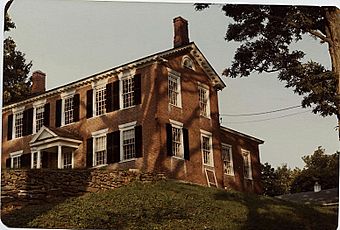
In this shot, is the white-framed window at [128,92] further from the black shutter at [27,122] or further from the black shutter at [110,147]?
the black shutter at [27,122]

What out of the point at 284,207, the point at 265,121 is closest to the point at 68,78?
the point at 265,121

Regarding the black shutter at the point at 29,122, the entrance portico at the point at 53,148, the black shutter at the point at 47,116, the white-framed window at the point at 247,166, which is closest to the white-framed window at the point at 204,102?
the white-framed window at the point at 247,166

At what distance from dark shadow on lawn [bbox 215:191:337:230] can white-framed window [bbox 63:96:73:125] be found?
Answer: 3.60ft

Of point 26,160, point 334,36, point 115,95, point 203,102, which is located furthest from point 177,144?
point 334,36

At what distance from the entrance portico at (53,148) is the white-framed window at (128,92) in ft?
1.33

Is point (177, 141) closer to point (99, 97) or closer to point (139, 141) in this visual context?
point (139, 141)

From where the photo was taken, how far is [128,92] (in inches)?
189

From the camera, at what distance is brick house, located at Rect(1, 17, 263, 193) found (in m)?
4.68

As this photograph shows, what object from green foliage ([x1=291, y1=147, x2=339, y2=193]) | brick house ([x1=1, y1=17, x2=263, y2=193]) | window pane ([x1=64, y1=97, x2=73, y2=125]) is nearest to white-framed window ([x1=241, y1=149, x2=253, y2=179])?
brick house ([x1=1, y1=17, x2=263, y2=193])

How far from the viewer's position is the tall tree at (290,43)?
4680mm

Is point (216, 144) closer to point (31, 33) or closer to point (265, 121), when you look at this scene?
point (265, 121)

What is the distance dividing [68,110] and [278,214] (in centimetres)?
154

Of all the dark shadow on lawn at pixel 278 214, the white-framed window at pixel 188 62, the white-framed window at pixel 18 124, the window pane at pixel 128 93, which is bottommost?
the dark shadow on lawn at pixel 278 214

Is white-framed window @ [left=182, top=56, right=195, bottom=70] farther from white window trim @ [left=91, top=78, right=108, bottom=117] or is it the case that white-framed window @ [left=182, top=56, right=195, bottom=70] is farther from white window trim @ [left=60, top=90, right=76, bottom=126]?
white window trim @ [left=60, top=90, right=76, bottom=126]
